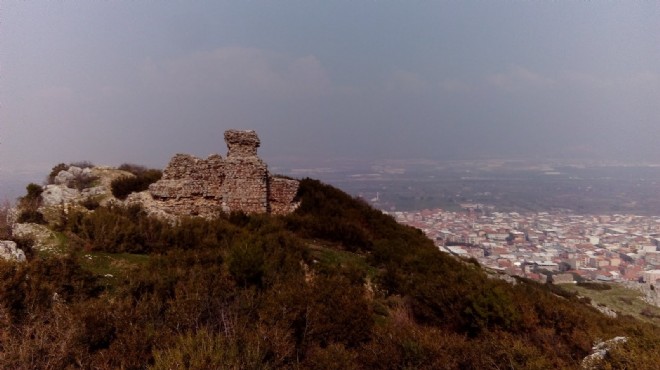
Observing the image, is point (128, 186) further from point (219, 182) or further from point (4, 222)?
point (4, 222)

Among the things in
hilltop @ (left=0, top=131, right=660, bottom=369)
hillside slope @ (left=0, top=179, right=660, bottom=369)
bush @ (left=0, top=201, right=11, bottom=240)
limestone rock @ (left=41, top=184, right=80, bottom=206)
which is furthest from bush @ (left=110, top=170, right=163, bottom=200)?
hillside slope @ (left=0, top=179, right=660, bottom=369)

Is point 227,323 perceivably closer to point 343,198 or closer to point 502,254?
point 343,198

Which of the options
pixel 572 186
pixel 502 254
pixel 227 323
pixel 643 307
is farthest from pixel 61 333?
pixel 572 186

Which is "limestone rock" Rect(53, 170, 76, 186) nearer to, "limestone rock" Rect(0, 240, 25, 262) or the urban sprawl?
"limestone rock" Rect(0, 240, 25, 262)

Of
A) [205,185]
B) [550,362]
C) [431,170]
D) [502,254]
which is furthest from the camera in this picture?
[431,170]

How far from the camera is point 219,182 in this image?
1530cm

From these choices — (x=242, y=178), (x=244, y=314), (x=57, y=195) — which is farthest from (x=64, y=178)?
(x=244, y=314)

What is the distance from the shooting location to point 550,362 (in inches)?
182

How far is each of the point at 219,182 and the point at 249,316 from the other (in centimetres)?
1073

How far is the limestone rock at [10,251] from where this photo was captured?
666 centimetres

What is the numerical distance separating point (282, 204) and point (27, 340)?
12.6 m

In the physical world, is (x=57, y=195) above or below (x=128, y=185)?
below

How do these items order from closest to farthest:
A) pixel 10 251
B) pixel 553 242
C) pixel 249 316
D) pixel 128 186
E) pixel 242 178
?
pixel 249 316, pixel 10 251, pixel 242 178, pixel 128 186, pixel 553 242

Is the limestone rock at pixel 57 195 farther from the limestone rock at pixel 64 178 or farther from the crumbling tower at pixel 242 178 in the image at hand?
the crumbling tower at pixel 242 178
